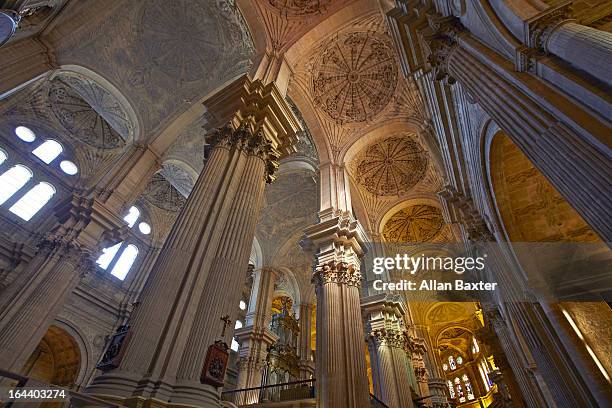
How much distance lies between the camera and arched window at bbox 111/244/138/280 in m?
13.6

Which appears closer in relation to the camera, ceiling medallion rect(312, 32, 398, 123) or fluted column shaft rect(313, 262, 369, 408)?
fluted column shaft rect(313, 262, 369, 408)

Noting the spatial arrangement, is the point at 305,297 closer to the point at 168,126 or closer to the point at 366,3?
the point at 168,126

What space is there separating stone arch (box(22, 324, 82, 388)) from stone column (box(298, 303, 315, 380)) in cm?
816

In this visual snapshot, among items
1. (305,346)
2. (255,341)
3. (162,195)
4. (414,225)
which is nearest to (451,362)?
(414,225)

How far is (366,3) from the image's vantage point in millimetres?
9547

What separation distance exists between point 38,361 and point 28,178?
23.0 feet

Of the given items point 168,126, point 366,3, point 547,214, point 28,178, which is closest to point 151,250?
point 28,178

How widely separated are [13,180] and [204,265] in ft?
37.7

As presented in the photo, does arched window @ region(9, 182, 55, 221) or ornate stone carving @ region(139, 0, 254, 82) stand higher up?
ornate stone carving @ region(139, 0, 254, 82)

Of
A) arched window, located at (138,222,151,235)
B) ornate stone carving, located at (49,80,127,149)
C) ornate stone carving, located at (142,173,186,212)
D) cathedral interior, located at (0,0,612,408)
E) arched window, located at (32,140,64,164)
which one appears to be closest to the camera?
cathedral interior, located at (0,0,612,408)

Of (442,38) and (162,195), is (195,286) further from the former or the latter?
(162,195)

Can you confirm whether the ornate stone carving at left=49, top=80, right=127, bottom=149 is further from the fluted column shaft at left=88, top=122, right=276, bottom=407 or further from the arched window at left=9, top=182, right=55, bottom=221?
the fluted column shaft at left=88, top=122, right=276, bottom=407

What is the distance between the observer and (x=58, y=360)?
38.4 ft

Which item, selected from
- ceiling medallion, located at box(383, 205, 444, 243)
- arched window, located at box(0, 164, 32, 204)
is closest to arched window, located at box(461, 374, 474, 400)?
ceiling medallion, located at box(383, 205, 444, 243)
